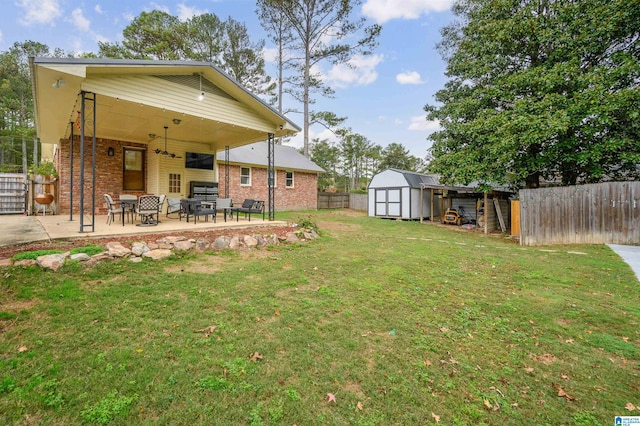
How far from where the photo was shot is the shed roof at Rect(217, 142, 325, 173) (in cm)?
1588

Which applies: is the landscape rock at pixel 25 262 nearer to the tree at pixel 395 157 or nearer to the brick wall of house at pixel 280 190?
the brick wall of house at pixel 280 190

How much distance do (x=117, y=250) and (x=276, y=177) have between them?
13265 millimetres

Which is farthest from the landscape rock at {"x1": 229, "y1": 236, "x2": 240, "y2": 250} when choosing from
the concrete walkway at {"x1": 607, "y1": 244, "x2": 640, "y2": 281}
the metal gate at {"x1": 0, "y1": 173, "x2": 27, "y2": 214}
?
the metal gate at {"x1": 0, "y1": 173, "x2": 27, "y2": 214}

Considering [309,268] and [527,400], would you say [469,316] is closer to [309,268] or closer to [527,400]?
[527,400]

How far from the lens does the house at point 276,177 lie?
51.5ft

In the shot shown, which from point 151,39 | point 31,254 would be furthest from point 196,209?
point 151,39

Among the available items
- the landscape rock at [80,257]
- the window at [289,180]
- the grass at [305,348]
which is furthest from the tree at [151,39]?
the grass at [305,348]

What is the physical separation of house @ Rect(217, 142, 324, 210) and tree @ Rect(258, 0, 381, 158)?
9.32 ft

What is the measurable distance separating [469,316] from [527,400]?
144cm

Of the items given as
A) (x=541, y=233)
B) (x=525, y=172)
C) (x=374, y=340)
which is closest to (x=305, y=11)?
(x=525, y=172)

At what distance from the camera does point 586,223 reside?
870 centimetres

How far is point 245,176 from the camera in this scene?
53.5 feet

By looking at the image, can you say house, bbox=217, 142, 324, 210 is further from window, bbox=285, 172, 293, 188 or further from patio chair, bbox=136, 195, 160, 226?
patio chair, bbox=136, 195, 160, 226

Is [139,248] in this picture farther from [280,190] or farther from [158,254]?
[280,190]
